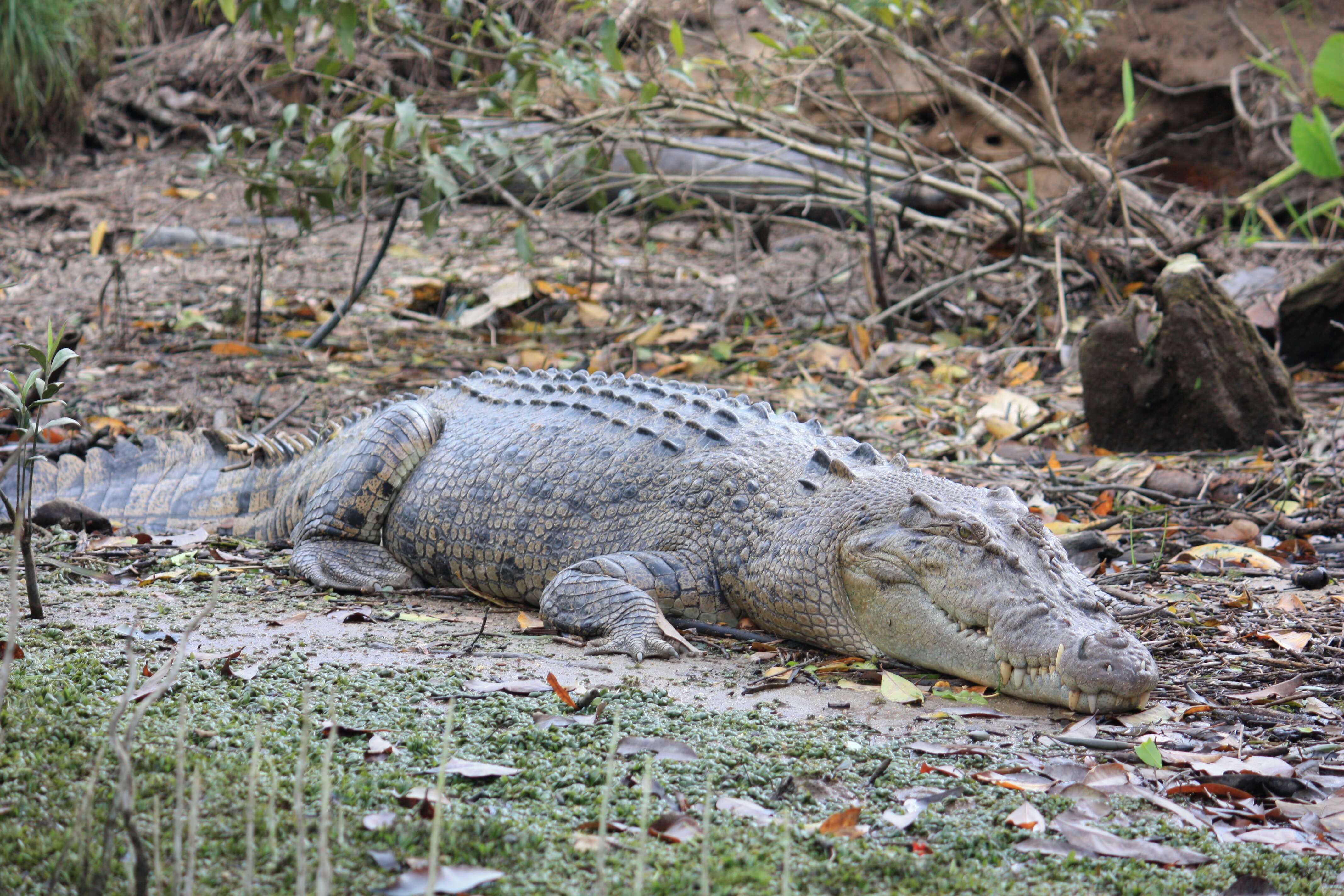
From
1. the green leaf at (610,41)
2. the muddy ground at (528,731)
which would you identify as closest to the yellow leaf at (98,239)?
the muddy ground at (528,731)

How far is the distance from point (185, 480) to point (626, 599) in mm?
2827

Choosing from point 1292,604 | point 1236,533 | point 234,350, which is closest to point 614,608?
point 1292,604

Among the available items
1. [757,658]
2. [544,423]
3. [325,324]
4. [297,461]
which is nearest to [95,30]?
[325,324]

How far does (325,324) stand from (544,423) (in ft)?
11.6

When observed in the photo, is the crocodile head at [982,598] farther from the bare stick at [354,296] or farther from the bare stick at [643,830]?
the bare stick at [354,296]

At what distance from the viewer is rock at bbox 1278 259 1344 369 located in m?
6.31

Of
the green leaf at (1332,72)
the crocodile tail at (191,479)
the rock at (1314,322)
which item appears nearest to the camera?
the green leaf at (1332,72)

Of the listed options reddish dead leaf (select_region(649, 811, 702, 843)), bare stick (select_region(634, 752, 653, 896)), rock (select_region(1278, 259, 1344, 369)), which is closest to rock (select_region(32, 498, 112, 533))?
bare stick (select_region(634, 752, 653, 896))

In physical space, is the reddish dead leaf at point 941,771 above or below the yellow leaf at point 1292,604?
below

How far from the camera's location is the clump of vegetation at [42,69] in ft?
33.6

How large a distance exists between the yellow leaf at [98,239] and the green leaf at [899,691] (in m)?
8.67

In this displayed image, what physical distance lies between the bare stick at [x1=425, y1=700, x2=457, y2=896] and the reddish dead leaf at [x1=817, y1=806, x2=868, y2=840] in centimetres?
73

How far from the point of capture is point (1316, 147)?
1.06 metres

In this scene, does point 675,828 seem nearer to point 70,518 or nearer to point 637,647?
point 637,647
